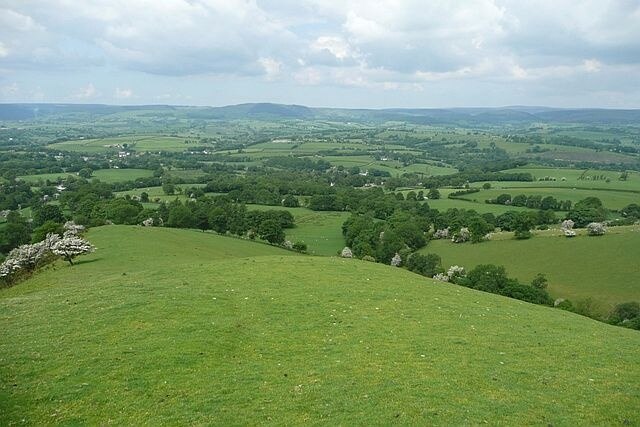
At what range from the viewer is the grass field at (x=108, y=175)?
536 feet

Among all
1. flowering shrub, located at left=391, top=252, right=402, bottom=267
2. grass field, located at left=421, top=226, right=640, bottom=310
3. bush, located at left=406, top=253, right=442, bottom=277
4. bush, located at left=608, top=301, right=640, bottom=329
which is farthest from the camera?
flowering shrub, located at left=391, top=252, right=402, bottom=267

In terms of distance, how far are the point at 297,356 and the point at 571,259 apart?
2557 inches

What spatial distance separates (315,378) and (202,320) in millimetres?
8343

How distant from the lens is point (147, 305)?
2711 cm

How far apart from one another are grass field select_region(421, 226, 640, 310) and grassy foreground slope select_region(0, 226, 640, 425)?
115 ft

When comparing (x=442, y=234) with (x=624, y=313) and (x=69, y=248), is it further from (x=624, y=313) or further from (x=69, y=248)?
(x=69, y=248)

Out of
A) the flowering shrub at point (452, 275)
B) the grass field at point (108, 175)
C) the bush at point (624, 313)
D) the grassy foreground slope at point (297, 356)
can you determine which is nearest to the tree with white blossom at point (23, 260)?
the grassy foreground slope at point (297, 356)

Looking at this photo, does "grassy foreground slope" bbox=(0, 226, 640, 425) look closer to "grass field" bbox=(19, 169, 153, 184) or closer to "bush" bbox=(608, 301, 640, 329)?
"bush" bbox=(608, 301, 640, 329)

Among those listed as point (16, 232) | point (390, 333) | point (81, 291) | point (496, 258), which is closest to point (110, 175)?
point (16, 232)

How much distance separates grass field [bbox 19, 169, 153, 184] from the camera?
163 metres

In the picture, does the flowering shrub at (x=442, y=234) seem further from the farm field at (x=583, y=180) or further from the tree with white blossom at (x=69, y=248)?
the farm field at (x=583, y=180)

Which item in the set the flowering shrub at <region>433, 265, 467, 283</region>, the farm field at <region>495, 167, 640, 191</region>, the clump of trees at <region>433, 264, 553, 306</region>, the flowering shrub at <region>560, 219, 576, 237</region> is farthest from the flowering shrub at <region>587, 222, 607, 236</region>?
the farm field at <region>495, 167, 640, 191</region>

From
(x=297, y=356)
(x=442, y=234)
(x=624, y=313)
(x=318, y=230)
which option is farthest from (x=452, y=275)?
(x=297, y=356)

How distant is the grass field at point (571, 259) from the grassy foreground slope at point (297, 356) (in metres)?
35.1
